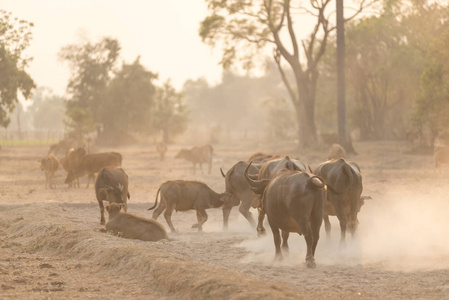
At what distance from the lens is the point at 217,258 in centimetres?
1248

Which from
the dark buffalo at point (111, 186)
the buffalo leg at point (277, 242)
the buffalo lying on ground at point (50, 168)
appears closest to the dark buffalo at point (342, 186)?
the buffalo leg at point (277, 242)

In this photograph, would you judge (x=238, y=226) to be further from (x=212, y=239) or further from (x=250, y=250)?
(x=250, y=250)

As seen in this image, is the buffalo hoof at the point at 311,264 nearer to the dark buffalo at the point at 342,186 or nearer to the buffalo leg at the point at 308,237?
the buffalo leg at the point at 308,237

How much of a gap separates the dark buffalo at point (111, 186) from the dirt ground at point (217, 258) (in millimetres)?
637

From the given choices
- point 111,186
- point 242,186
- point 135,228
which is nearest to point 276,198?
point 135,228

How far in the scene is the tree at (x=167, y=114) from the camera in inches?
3312

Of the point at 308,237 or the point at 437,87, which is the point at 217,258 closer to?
the point at 308,237

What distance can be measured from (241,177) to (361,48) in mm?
45316

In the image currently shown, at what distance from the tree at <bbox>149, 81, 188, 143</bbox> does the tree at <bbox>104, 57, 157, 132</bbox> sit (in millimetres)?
5529

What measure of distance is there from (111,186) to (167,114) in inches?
2657

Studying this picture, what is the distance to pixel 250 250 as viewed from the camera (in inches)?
523

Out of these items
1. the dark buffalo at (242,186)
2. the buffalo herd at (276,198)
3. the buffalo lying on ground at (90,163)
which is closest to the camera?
the buffalo herd at (276,198)

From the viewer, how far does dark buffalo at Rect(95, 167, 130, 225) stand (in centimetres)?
1722

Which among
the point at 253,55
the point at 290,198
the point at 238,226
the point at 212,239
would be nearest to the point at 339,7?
the point at 253,55
